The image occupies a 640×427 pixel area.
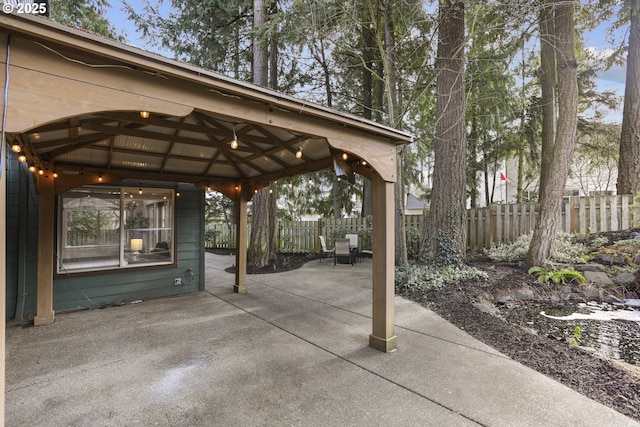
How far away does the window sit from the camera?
4676 mm

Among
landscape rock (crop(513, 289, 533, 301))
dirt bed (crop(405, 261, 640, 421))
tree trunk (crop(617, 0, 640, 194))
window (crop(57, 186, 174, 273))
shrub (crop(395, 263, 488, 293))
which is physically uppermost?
tree trunk (crop(617, 0, 640, 194))

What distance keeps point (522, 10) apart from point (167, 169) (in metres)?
7.35

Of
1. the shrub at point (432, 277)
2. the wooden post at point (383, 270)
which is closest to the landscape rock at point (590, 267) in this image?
the shrub at point (432, 277)

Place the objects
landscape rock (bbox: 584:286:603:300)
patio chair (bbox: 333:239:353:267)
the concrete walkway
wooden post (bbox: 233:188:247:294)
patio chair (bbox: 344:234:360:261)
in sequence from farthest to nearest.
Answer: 1. patio chair (bbox: 344:234:360:261)
2. patio chair (bbox: 333:239:353:267)
3. wooden post (bbox: 233:188:247:294)
4. landscape rock (bbox: 584:286:603:300)
5. the concrete walkway

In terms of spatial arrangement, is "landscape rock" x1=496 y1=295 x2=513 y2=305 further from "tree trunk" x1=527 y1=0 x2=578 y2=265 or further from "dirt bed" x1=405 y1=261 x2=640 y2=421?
"tree trunk" x1=527 y1=0 x2=578 y2=265

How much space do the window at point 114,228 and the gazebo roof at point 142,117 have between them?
24.5 inches

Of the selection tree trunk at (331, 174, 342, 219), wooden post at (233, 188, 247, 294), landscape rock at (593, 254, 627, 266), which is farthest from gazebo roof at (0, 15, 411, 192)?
tree trunk at (331, 174, 342, 219)

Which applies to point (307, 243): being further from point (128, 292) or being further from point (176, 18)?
Answer: point (176, 18)

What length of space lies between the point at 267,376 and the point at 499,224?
790cm

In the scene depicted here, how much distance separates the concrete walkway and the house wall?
17.1 inches

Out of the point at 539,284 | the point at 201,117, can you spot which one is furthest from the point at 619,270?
the point at 201,117

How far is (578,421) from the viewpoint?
6.49 feet

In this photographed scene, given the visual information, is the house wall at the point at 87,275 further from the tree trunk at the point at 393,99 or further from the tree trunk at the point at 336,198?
the tree trunk at the point at 336,198

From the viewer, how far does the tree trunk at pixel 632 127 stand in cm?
734
